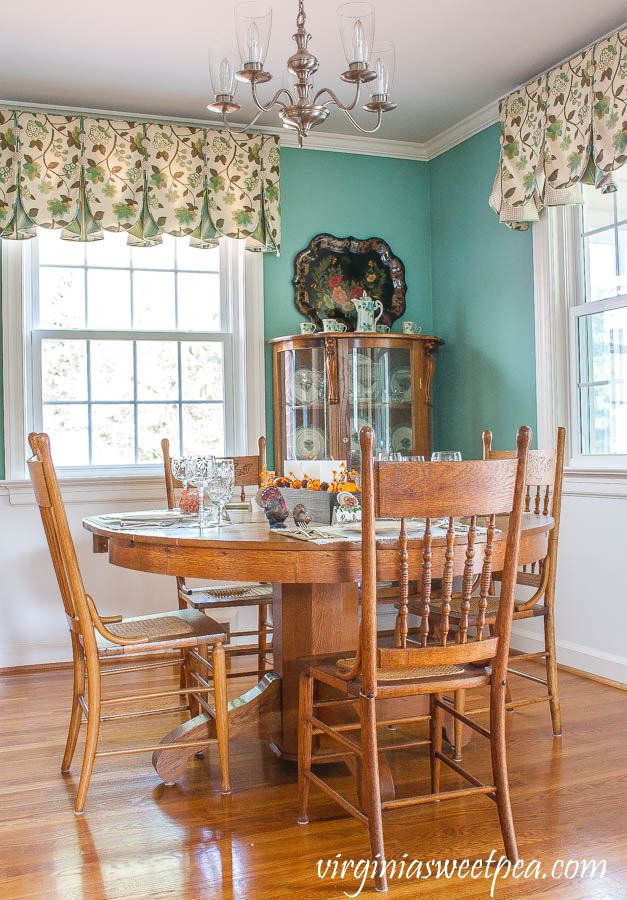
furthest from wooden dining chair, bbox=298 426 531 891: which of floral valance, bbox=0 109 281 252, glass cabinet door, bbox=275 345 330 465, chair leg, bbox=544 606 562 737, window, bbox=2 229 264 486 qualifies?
floral valance, bbox=0 109 281 252

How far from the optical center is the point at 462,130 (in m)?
4.47

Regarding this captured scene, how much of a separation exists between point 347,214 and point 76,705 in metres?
3.10

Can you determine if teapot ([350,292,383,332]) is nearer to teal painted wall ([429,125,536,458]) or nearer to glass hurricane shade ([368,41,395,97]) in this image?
teal painted wall ([429,125,536,458])

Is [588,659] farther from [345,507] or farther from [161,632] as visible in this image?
[161,632]

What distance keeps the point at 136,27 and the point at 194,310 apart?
1.44 m

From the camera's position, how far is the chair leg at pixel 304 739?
217cm

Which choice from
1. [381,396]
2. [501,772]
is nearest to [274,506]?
[501,772]

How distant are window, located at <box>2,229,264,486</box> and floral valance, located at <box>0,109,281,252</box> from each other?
0.63 feet

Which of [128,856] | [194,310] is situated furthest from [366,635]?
[194,310]


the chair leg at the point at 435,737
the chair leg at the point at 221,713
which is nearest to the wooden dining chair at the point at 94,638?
the chair leg at the point at 221,713

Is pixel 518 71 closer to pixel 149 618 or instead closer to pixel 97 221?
pixel 97 221

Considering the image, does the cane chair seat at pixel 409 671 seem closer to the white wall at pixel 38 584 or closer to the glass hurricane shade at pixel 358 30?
the glass hurricane shade at pixel 358 30

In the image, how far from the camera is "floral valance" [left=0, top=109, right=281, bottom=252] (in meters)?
3.98

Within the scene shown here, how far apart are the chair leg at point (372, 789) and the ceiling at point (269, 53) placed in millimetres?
2370
